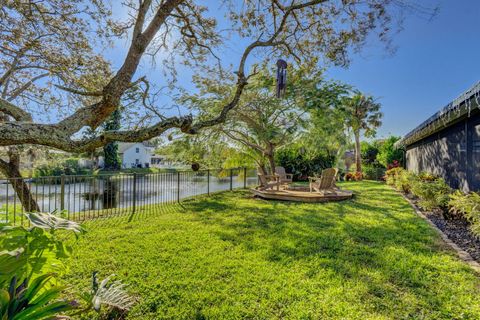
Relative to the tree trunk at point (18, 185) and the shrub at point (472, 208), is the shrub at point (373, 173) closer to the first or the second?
the shrub at point (472, 208)

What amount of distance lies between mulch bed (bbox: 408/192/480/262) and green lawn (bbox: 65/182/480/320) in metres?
0.30

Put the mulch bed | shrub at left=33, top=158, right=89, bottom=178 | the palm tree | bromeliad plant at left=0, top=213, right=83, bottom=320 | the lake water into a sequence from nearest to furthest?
bromeliad plant at left=0, top=213, right=83, bottom=320, the mulch bed, the lake water, shrub at left=33, top=158, right=89, bottom=178, the palm tree

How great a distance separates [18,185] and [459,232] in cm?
990

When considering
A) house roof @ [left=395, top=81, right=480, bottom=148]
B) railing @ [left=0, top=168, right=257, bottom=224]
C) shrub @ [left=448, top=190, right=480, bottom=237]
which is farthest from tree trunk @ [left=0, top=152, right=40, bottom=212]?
house roof @ [left=395, top=81, right=480, bottom=148]

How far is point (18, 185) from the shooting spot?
18.1ft

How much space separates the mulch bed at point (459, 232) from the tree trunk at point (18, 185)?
8611 millimetres

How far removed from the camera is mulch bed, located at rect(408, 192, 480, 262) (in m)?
3.89

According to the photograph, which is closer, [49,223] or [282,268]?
[49,223]

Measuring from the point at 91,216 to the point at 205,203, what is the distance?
136 inches

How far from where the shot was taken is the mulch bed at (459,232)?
3893 mm

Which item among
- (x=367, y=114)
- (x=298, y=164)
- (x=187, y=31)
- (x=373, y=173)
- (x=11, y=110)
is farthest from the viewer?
(x=367, y=114)

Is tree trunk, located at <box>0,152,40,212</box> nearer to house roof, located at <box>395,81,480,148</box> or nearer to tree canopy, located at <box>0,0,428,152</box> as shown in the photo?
tree canopy, located at <box>0,0,428,152</box>

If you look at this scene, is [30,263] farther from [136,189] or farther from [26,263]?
[136,189]

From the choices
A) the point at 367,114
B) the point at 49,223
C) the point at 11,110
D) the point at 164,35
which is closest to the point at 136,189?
the point at 164,35
